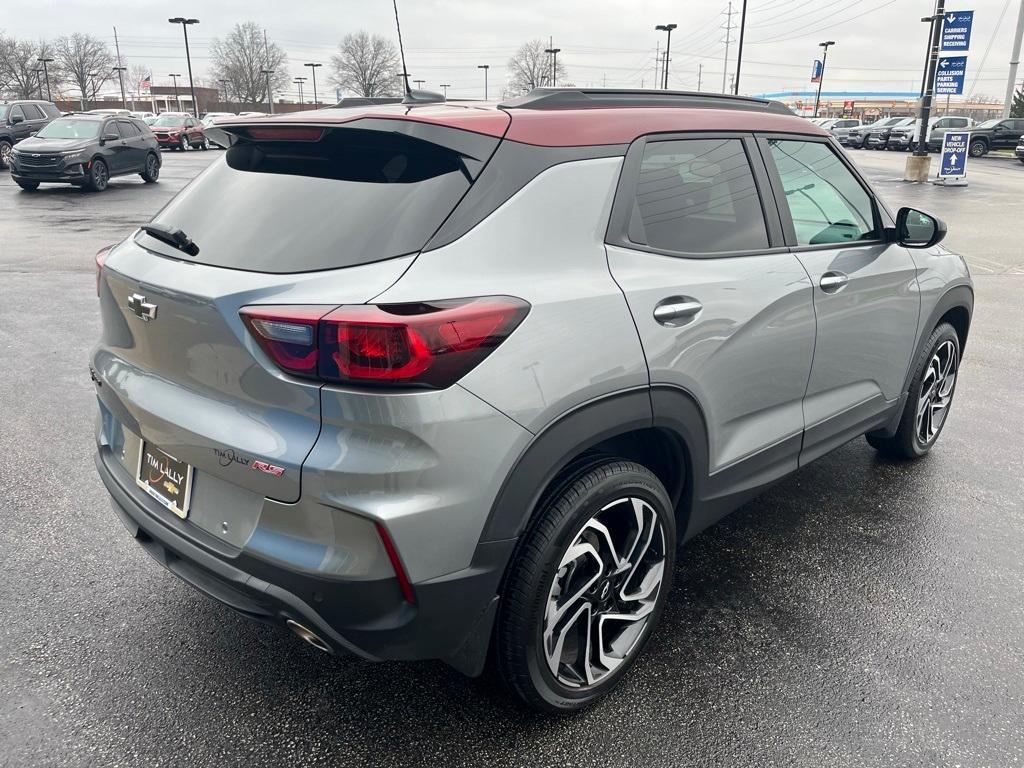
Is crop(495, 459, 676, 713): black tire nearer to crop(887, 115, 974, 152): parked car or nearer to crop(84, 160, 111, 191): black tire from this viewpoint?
crop(84, 160, 111, 191): black tire

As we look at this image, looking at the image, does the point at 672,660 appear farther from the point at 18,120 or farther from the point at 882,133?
the point at 882,133

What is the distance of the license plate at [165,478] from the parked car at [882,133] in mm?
46012

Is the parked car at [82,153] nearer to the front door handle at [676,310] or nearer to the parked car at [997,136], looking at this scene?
the front door handle at [676,310]

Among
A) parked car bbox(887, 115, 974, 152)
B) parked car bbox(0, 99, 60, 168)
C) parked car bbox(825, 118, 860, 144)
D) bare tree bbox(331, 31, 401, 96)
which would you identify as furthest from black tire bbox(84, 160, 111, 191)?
bare tree bbox(331, 31, 401, 96)

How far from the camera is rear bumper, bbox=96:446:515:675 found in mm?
1950

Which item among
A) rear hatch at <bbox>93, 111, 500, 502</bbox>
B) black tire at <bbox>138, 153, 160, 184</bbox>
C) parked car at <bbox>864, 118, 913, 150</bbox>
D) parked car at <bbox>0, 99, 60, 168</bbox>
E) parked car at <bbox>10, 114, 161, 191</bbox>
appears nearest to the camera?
rear hatch at <bbox>93, 111, 500, 502</bbox>

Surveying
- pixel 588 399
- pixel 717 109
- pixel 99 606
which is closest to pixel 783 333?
pixel 717 109

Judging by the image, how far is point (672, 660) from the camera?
2.72m

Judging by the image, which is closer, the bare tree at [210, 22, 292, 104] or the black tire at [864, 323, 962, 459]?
the black tire at [864, 323, 962, 459]

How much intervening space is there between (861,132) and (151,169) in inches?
1485

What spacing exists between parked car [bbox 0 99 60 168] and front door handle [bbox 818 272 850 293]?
2530cm

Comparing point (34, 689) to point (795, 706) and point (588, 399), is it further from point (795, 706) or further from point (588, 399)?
point (795, 706)

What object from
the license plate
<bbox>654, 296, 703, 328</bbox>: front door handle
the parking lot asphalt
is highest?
<bbox>654, 296, 703, 328</bbox>: front door handle

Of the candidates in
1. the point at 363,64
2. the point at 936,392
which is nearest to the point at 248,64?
the point at 363,64
